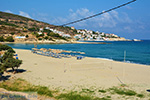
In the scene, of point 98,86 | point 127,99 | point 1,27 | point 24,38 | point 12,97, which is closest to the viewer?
point 12,97

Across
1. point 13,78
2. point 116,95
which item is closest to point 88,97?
point 116,95

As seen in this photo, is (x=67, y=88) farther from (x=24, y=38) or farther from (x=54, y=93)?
(x=24, y=38)

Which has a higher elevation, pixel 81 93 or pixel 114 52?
pixel 114 52

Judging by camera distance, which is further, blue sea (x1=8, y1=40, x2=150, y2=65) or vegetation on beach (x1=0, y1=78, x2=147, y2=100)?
blue sea (x1=8, y1=40, x2=150, y2=65)

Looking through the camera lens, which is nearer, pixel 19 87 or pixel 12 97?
pixel 12 97

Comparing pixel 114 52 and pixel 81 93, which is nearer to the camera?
pixel 81 93

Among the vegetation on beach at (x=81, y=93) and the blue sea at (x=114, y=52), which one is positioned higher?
the blue sea at (x=114, y=52)

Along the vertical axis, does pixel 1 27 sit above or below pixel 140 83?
above

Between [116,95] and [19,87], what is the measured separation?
5317mm

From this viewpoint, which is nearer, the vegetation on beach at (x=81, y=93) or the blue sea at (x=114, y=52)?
Result: the vegetation on beach at (x=81, y=93)

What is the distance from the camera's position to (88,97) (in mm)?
7426

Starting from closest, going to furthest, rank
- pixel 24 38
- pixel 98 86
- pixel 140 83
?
1. pixel 98 86
2. pixel 140 83
3. pixel 24 38

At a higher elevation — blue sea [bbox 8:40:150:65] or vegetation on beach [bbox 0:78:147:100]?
blue sea [bbox 8:40:150:65]

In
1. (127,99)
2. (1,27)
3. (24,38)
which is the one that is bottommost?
(127,99)
